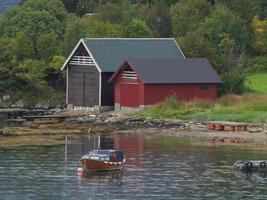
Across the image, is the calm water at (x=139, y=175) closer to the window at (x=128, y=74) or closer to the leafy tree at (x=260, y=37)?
the window at (x=128, y=74)

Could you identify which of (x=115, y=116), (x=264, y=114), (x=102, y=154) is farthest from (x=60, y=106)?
(x=102, y=154)

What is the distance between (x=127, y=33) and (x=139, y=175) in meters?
44.8

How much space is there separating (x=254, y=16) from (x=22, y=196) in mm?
63354

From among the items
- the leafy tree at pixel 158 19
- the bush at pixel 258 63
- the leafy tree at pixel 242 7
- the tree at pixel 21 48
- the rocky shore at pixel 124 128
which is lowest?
the rocky shore at pixel 124 128

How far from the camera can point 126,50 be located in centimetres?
8288

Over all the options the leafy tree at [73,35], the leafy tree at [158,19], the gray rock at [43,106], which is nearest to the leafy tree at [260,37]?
the leafy tree at [158,19]

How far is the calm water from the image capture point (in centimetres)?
4788

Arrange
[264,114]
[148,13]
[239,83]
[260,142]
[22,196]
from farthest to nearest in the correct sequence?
[148,13] → [239,83] → [264,114] → [260,142] → [22,196]

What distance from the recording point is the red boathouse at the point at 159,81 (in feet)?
255

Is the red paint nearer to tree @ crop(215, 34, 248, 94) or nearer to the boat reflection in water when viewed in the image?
tree @ crop(215, 34, 248, 94)

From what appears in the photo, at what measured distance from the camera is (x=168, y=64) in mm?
79375

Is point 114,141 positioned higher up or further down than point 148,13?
further down

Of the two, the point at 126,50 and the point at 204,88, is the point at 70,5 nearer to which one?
the point at 126,50

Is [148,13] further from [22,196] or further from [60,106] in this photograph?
[22,196]
